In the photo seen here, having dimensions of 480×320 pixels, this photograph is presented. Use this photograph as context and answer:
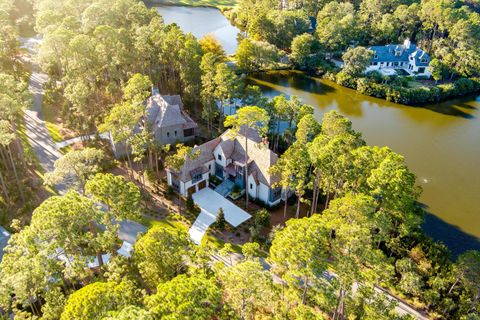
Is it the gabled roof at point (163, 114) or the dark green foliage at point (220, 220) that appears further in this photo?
the gabled roof at point (163, 114)

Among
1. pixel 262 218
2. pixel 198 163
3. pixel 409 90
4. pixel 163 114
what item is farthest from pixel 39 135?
pixel 409 90

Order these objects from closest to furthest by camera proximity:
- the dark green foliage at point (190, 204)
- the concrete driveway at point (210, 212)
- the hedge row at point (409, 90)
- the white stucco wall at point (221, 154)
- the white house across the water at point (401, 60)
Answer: the concrete driveway at point (210, 212)
the dark green foliage at point (190, 204)
the white stucco wall at point (221, 154)
the hedge row at point (409, 90)
the white house across the water at point (401, 60)

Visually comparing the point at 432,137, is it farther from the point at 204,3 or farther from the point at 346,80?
the point at 204,3

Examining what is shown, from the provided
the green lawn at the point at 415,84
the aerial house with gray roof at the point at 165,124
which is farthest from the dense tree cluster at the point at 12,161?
the green lawn at the point at 415,84

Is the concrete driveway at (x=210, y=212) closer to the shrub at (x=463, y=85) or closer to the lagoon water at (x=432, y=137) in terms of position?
the lagoon water at (x=432, y=137)

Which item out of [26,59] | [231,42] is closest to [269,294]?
[26,59]

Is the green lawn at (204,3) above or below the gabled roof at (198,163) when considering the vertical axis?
above

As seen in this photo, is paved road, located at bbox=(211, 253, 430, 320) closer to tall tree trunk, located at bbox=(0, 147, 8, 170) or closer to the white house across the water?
tall tree trunk, located at bbox=(0, 147, 8, 170)
